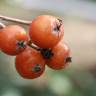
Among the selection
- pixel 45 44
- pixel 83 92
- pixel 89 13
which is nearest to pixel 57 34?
pixel 45 44

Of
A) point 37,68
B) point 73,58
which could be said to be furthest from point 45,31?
point 73,58

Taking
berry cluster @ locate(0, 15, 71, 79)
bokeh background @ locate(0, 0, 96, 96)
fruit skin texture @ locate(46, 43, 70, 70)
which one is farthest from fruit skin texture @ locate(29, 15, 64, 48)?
bokeh background @ locate(0, 0, 96, 96)

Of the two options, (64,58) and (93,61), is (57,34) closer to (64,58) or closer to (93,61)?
(64,58)

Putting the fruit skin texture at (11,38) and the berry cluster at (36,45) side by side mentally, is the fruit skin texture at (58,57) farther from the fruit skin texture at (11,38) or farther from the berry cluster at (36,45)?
the fruit skin texture at (11,38)

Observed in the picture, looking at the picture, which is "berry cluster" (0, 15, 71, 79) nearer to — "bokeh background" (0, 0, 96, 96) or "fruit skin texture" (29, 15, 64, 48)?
"fruit skin texture" (29, 15, 64, 48)

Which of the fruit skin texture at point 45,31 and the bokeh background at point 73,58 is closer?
the fruit skin texture at point 45,31

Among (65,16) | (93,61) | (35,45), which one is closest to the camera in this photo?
(35,45)

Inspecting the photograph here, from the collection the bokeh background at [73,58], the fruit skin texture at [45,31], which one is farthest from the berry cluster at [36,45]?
the bokeh background at [73,58]

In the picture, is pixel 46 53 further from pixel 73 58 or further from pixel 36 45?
pixel 73 58
